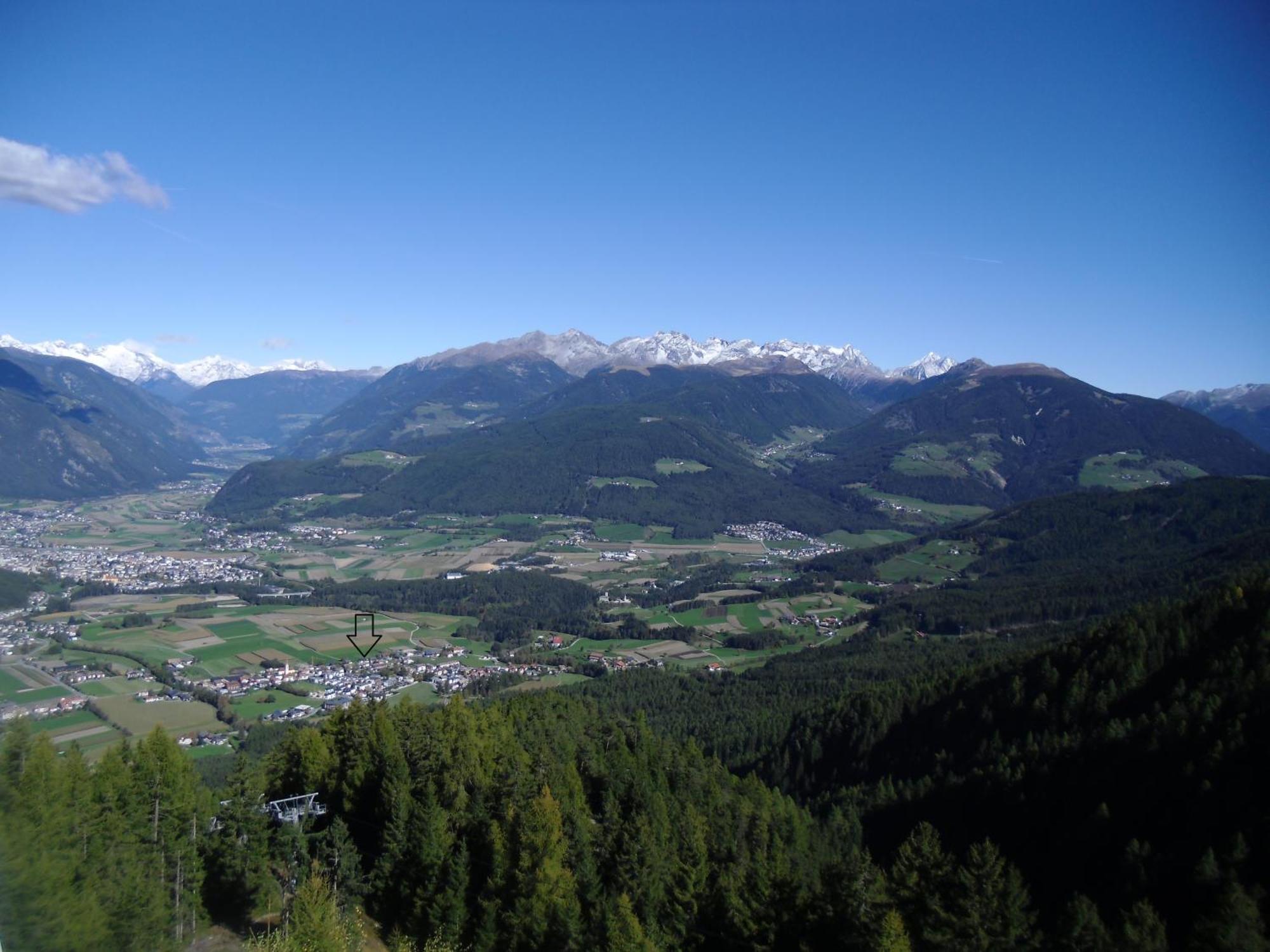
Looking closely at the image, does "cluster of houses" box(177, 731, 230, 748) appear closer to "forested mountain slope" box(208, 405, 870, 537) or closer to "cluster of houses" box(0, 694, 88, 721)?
"cluster of houses" box(0, 694, 88, 721)

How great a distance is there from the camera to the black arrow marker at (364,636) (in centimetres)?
7125

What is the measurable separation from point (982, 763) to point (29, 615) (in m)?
82.3

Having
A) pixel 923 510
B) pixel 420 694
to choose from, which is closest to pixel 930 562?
pixel 923 510

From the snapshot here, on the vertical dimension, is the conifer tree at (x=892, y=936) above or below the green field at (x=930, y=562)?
above

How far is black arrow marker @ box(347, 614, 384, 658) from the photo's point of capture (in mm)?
71250

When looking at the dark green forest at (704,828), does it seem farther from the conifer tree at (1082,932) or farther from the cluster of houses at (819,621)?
the cluster of houses at (819,621)

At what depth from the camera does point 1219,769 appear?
26.0 meters

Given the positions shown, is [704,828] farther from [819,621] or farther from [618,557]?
[618,557]

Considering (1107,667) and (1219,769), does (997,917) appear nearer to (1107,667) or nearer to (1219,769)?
(1219,769)

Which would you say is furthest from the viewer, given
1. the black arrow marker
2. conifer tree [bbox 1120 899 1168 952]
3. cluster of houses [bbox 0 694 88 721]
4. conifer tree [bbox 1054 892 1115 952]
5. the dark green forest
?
the black arrow marker

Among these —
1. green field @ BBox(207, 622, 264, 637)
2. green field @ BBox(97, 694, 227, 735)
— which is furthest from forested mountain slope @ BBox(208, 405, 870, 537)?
green field @ BBox(97, 694, 227, 735)

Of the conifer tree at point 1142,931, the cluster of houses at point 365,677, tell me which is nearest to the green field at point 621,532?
the cluster of houses at point 365,677

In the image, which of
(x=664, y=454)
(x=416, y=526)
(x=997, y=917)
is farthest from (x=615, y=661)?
(x=664, y=454)

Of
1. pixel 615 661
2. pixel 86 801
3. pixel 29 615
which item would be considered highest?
pixel 86 801
